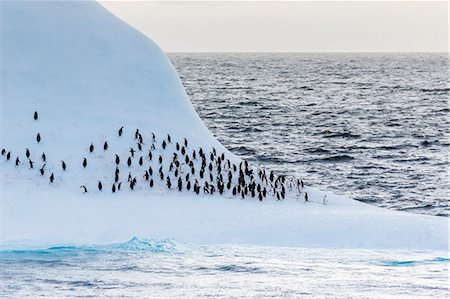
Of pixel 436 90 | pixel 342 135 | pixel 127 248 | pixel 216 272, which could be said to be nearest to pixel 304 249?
pixel 216 272

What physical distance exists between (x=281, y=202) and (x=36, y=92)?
10.2m

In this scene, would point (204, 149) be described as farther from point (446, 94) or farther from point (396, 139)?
point (446, 94)

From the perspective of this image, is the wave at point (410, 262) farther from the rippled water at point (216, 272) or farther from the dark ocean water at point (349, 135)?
the dark ocean water at point (349, 135)

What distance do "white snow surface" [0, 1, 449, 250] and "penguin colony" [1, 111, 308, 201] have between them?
15 cm

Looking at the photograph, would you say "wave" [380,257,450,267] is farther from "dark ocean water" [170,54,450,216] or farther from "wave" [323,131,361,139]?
"wave" [323,131,361,139]

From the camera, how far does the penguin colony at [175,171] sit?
27016 millimetres

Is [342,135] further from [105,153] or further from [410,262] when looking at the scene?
[410,262]

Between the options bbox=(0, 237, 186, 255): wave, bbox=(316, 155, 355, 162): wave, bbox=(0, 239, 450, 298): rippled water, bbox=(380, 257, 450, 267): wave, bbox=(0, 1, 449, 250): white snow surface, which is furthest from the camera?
bbox=(316, 155, 355, 162): wave

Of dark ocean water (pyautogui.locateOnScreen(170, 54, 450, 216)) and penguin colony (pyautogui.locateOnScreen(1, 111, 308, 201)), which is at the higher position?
penguin colony (pyautogui.locateOnScreen(1, 111, 308, 201))

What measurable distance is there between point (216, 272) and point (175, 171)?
30.5 ft

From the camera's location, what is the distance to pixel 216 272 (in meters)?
18.8

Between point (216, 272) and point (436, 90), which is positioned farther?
point (436, 90)

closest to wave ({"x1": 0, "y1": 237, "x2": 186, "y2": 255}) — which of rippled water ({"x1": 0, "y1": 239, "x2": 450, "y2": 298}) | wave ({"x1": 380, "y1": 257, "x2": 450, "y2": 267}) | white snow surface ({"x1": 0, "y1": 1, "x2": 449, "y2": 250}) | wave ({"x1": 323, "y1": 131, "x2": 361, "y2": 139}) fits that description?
rippled water ({"x1": 0, "y1": 239, "x2": 450, "y2": 298})

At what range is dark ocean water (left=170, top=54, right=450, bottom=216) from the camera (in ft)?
135
